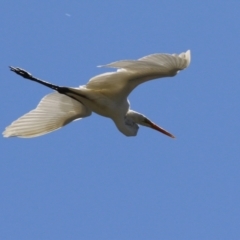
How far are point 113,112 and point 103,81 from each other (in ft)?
1.65

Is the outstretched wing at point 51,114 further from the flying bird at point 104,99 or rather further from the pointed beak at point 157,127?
the pointed beak at point 157,127

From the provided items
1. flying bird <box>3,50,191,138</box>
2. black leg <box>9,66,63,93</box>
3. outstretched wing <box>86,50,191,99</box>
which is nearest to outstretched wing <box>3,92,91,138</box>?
flying bird <box>3,50,191,138</box>

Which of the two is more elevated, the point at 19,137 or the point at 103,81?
the point at 103,81

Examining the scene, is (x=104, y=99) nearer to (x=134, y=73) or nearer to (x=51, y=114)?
(x=134, y=73)

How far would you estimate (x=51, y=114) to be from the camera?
1174cm

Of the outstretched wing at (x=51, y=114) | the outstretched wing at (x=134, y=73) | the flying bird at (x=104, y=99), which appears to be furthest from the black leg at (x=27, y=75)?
the outstretched wing at (x=134, y=73)

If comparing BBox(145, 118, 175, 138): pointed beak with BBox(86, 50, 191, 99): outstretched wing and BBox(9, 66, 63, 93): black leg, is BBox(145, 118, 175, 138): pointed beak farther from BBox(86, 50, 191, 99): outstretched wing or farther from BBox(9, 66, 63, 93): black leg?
BBox(9, 66, 63, 93): black leg

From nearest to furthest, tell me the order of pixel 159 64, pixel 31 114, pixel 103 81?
pixel 159 64 < pixel 103 81 < pixel 31 114

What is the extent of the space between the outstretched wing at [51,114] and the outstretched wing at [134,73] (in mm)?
720

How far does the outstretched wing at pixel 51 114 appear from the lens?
1157 centimetres

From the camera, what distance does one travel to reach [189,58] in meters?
10.2

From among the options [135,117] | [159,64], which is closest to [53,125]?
[135,117]

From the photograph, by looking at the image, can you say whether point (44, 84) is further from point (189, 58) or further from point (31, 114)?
point (189, 58)

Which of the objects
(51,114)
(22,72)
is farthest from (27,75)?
(51,114)
